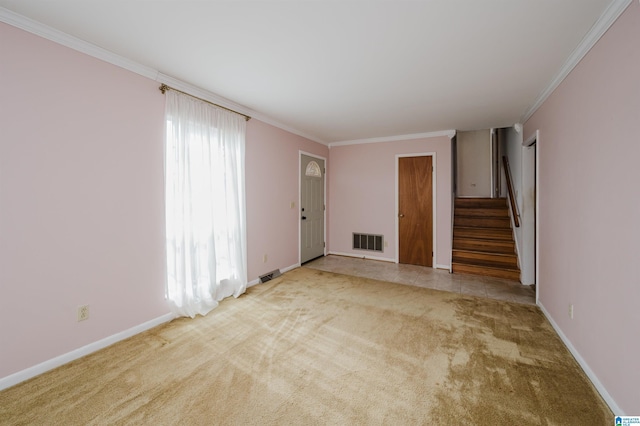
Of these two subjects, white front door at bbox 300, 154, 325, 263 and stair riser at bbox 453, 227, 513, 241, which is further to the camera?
white front door at bbox 300, 154, 325, 263

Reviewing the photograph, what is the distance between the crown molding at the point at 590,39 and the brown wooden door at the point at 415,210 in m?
2.19

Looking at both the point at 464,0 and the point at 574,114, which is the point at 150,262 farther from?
the point at 574,114

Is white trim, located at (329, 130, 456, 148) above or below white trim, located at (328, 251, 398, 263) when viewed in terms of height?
above

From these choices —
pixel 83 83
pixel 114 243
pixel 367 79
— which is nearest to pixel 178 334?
pixel 114 243

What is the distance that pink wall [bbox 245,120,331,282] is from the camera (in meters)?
3.85

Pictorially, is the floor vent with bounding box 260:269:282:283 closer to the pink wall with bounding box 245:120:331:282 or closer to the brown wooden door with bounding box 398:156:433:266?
the pink wall with bounding box 245:120:331:282

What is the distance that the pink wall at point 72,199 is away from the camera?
5.90ft

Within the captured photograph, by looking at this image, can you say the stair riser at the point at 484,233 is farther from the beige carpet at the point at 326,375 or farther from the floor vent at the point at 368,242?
the beige carpet at the point at 326,375

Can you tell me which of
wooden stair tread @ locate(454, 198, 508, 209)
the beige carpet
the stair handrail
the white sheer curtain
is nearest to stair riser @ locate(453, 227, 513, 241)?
the stair handrail

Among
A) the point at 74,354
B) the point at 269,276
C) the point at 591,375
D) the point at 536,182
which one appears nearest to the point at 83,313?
the point at 74,354

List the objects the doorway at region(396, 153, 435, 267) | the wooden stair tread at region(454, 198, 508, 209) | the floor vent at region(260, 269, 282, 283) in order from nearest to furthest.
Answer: the floor vent at region(260, 269, 282, 283), the doorway at region(396, 153, 435, 267), the wooden stair tread at region(454, 198, 508, 209)

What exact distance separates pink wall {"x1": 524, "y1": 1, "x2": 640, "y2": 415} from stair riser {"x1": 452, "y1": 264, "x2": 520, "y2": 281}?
1.64 m

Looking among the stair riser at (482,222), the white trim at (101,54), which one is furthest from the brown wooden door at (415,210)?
the white trim at (101,54)

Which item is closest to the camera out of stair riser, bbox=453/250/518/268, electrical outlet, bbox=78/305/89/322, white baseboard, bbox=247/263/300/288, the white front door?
electrical outlet, bbox=78/305/89/322
